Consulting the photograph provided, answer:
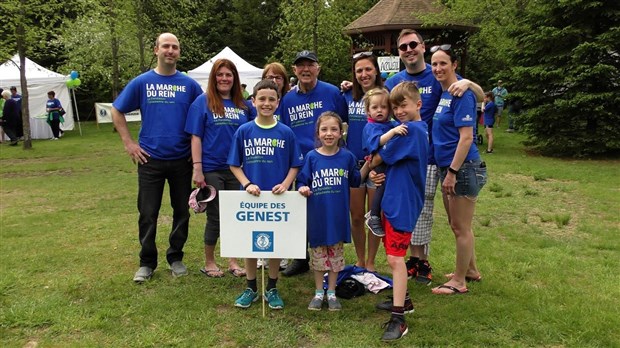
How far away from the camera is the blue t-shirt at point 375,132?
3.42 meters

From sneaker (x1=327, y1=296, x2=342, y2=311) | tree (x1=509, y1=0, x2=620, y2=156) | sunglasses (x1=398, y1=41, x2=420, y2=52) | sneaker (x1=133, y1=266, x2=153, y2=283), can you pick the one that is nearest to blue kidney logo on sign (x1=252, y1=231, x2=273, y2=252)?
sneaker (x1=327, y1=296, x2=342, y2=311)

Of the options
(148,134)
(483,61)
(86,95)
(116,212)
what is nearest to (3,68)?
(86,95)

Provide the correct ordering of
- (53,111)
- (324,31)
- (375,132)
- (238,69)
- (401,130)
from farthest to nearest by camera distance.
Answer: (324,31), (238,69), (53,111), (375,132), (401,130)

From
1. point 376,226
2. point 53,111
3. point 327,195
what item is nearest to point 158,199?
point 327,195

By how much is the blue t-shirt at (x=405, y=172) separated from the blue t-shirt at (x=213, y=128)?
1451 mm

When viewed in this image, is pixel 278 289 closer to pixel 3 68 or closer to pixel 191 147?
pixel 191 147

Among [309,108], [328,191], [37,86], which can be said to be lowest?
[328,191]

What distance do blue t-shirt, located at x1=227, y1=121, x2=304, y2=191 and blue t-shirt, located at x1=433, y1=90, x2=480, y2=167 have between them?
1.12m

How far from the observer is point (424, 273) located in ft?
14.3

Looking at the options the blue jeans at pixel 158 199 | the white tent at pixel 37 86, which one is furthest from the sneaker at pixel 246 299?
the white tent at pixel 37 86

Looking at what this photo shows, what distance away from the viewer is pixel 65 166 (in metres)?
11.8

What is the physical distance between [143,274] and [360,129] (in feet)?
7.56

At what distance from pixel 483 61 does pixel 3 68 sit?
23108 mm

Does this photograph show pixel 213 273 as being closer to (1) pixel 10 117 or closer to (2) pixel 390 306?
(2) pixel 390 306
